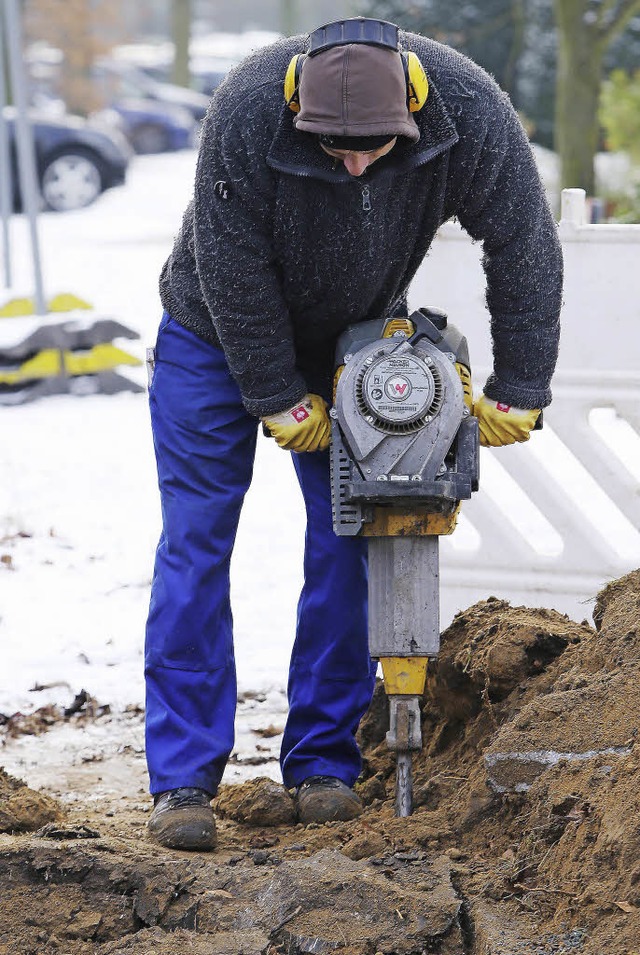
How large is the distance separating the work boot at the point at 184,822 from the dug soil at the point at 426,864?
5 cm

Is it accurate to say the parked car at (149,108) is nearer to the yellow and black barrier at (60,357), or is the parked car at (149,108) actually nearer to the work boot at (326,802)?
the yellow and black barrier at (60,357)

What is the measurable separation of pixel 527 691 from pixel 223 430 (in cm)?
103

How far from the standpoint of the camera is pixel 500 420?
11.0ft

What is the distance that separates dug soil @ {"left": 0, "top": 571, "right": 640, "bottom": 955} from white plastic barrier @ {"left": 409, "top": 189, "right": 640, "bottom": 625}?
1.47 meters

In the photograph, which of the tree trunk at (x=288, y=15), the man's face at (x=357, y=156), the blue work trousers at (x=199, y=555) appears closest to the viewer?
the man's face at (x=357, y=156)

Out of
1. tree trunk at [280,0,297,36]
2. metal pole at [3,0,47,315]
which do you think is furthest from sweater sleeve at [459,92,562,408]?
tree trunk at [280,0,297,36]

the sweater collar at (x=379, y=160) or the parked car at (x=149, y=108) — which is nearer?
the sweater collar at (x=379, y=160)

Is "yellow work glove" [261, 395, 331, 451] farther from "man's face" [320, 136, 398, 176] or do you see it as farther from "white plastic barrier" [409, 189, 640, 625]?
"white plastic barrier" [409, 189, 640, 625]

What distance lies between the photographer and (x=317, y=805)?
3477mm

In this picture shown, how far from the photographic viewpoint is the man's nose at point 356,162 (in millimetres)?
2938

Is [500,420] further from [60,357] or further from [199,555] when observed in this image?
[60,357]

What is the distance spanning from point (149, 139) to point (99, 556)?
23.6 meters

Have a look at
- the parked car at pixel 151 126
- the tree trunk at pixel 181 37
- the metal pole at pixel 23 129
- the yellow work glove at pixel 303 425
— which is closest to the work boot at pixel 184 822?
the yellow work glove at pixel 303 425

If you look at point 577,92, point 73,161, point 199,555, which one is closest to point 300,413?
point 199,555
